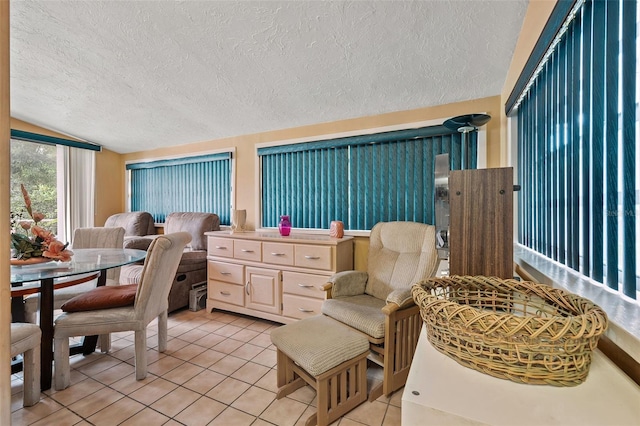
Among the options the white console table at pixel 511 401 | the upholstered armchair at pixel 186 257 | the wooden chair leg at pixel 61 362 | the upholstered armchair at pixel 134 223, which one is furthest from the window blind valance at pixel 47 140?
the white console table at pixel 511 401

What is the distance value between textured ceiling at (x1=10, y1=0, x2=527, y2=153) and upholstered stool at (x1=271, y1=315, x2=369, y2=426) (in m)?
1.93

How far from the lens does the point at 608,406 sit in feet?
1.56

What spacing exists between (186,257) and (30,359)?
1.65m

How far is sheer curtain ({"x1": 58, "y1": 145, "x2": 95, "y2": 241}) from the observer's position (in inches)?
165

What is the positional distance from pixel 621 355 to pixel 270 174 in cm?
330

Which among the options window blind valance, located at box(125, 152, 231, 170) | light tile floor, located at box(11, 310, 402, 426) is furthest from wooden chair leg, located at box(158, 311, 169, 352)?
window blind valance, located at box(125, 152, 231, 170)

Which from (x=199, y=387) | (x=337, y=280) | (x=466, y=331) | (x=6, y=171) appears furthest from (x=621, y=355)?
(x=199, y=387)

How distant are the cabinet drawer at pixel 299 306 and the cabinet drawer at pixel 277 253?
34 centimetres

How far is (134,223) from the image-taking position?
4262 millimetres

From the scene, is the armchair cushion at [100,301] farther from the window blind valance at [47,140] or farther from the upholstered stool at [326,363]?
Answer: the window blind valance at [47,140]

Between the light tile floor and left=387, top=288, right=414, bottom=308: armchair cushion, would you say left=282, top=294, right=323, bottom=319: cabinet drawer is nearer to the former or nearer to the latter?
the light tile floor

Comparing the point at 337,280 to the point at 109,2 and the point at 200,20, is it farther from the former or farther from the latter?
the point at 109,2

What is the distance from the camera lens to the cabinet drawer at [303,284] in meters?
2.61

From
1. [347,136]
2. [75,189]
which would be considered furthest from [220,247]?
[75,189]
